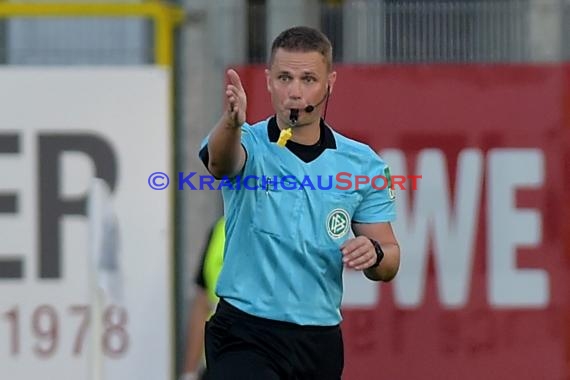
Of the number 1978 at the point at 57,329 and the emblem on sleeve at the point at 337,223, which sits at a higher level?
the emblem on sleeve at the point at 337,223

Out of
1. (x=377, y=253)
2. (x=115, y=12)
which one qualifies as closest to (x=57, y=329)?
(x=115, y=12)

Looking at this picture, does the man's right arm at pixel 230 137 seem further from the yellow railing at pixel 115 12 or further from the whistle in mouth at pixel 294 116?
the yellow railing at pixel 115 12

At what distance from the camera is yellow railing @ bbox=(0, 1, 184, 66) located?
352 inches

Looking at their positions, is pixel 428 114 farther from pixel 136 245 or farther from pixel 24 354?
pixel 24 354

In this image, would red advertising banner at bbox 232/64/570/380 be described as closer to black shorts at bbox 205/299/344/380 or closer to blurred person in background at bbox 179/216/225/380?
blurred person in background at bbox 179/216/225/380

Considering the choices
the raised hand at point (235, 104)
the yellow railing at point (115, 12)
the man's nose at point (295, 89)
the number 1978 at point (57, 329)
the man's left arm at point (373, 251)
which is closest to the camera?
the raised hand at point (235, 104)

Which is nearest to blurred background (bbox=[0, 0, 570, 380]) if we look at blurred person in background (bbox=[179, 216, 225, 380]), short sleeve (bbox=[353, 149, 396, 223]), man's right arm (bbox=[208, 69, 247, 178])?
blurred person in background (bbox=[179, 216, 225, 380])

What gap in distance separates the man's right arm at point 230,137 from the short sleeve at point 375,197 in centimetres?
51

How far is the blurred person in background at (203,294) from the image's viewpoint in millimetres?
7395

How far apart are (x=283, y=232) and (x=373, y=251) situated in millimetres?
315

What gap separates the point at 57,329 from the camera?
877 cm

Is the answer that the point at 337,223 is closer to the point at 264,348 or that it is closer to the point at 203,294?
the point at 264,348

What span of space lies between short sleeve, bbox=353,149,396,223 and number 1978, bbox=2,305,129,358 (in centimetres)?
400

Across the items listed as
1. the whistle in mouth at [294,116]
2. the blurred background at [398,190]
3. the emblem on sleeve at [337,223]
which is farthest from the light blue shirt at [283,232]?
the blurred background at [398,190]
